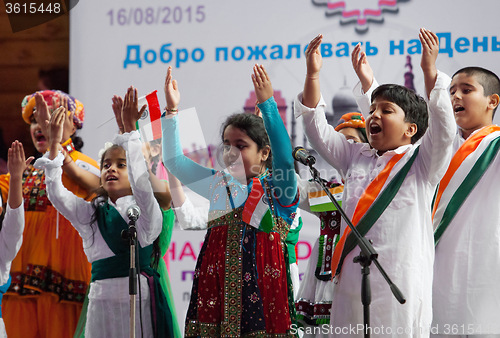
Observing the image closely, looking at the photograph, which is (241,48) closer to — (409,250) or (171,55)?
(171,55)

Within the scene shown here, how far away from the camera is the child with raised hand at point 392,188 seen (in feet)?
6.20

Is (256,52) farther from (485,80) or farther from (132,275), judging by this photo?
(132,275)

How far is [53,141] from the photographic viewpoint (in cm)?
300

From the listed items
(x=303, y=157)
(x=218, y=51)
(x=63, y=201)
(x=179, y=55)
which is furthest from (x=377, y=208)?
(x=179, y=55)

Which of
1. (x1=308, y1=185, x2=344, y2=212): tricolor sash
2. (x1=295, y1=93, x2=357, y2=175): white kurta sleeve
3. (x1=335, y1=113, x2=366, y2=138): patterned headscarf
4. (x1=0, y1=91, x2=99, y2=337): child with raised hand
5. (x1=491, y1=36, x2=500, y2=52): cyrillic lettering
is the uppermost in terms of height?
(x1=491, y1=36, x2=500, y2=52): cyrillic lettering

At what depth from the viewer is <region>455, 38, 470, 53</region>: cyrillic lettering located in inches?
143

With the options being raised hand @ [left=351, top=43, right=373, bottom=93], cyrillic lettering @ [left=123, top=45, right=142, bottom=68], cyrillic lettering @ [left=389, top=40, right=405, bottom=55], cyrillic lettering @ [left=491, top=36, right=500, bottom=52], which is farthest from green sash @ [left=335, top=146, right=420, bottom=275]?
cyrillic lettering @ [left=123, top=45, right=142, bottom=68]

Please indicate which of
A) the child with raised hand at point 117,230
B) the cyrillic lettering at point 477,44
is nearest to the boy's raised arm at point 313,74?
the child with raised hand at point 117,230

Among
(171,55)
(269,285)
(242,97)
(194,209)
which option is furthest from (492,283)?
(171,55)

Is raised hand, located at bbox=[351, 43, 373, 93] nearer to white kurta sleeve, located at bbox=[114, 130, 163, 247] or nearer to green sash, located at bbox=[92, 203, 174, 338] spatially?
white kurta sleeve, located at bbox=[114, 130, 163, 247]

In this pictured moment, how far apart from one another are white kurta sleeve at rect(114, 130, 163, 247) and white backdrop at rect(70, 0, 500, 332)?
0.93 meters

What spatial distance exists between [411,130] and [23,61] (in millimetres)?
3320

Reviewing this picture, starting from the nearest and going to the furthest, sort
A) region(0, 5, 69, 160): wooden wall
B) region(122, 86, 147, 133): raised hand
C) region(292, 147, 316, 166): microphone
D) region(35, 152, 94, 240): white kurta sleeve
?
1. region(292, 147, 316, 166): microphone
2. region(122, 86, 147, 133): raised hand
3. region(35, 152, 94, 240): white kurta sleeve
4. region(0, 5, 69, 160): wooden wall

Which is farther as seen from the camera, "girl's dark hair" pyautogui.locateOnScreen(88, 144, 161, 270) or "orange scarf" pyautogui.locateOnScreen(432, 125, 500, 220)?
"girl's dark hair" pyautogui.locateOnScreen(88, 144, 161, 270)
